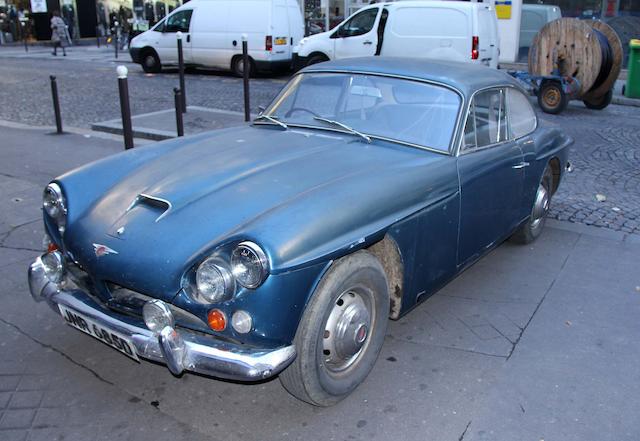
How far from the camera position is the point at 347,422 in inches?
121

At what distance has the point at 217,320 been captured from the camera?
278 cm

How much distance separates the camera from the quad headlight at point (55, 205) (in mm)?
3447

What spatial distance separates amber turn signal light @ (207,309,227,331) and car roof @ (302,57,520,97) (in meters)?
2.24

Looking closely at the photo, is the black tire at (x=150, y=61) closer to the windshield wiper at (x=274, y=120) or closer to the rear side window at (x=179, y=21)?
the rear side window at (x=179, y=21)

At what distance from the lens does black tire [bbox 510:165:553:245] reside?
17.2 feet

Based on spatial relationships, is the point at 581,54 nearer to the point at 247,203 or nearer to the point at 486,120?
the point at 486,120

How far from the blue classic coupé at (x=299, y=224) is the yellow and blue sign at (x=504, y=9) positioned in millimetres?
15501

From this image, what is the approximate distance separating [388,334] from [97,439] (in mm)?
1802

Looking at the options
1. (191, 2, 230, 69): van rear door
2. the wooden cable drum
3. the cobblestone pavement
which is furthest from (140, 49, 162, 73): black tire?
the wooden cable drum

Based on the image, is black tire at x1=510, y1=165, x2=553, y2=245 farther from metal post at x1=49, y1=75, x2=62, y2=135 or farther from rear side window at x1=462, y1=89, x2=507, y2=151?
metal post at x1=49, y1=75, x2=62, y2=135

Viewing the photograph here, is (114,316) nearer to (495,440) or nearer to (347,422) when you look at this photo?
(347,422)

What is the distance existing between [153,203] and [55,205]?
0.68m

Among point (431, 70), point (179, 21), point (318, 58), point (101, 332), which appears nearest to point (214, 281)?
point (101, 332)

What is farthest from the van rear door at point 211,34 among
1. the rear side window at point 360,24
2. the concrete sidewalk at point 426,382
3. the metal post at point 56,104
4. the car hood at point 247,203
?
the car hood at point 247,203
